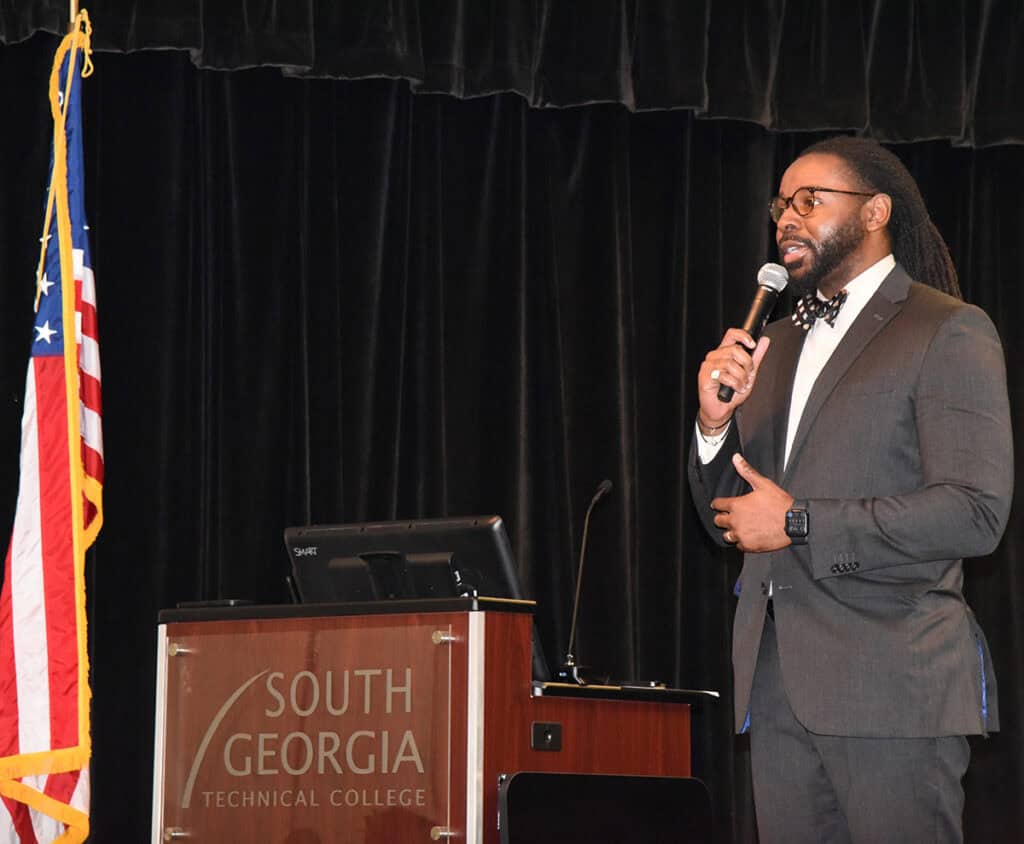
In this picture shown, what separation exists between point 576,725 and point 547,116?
2774 mm

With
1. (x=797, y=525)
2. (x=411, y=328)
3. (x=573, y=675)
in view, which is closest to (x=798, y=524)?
(x=797, y=525)

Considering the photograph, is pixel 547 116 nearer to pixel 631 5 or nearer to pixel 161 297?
pixel 631 5

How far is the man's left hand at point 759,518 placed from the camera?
8.11 feet

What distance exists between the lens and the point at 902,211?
2.83 meters

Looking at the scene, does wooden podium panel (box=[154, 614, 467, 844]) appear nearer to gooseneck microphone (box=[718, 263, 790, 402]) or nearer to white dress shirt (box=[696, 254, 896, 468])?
white dress shirt (box=[696, 254, 896, 468])

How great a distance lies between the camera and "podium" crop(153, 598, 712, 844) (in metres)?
2.81

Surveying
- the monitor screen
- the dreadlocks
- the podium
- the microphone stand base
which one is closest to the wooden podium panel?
the podium

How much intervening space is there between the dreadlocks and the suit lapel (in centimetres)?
21

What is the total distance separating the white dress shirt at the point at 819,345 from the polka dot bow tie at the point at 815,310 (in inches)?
0.4

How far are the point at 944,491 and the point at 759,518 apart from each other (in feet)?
1.01

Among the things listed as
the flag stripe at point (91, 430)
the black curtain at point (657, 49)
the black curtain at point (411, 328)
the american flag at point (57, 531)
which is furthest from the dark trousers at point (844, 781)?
the black curtain at point (657, 49)

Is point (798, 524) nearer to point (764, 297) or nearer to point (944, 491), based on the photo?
point (944, 491)

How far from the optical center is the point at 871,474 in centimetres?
253

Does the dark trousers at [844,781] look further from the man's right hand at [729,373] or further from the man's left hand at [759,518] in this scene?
the man's right hand at [729,373]
